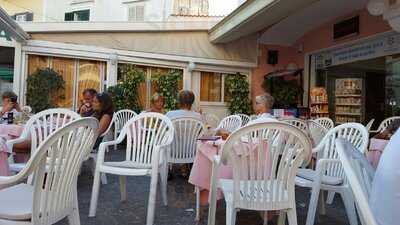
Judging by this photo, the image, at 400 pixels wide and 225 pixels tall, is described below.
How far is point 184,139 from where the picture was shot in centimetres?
423

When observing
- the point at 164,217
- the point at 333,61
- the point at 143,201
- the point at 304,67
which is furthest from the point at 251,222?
the point at 304,67

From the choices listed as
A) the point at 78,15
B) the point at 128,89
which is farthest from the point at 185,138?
the point at 78,15

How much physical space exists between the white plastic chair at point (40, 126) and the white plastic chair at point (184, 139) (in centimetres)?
117

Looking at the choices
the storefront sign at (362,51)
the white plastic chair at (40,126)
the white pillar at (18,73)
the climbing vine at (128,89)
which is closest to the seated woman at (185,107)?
the white plastic chair at (40,126)

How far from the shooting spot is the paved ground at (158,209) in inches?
120

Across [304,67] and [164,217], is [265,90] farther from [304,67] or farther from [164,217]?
[164,217]

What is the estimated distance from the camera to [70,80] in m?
8.45

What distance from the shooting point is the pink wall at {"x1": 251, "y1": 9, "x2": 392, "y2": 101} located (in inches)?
282

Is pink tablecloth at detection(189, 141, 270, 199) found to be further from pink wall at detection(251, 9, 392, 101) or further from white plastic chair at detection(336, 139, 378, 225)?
pink wall at detection(251, 9, 392, 101)

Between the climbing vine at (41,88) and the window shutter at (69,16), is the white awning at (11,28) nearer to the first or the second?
the climbing vine at (41,88)

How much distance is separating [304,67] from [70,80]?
5.75 metres

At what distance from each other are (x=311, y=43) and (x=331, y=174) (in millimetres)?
6540

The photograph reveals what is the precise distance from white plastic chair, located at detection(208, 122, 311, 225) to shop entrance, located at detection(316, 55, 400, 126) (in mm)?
6005

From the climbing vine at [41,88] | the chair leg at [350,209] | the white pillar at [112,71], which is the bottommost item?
the chair leg at [350,209]
